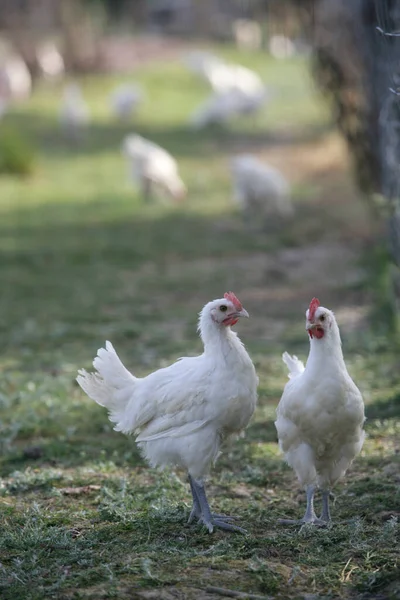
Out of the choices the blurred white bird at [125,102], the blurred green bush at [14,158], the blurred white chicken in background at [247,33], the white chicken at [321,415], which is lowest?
the white chicken at [321,415]

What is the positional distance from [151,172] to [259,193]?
2.09 m

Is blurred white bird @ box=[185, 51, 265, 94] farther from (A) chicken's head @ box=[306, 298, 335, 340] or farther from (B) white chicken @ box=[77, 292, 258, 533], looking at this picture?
(A) chicken's head @ box=[306, 298, 335, 340]

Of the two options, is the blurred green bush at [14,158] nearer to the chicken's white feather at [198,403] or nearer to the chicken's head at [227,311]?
the chicken's white feather at [198,403]

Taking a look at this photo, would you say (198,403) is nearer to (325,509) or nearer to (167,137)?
(325,509)

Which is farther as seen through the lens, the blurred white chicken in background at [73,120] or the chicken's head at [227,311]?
the blurred white chicken in background at [73,120]

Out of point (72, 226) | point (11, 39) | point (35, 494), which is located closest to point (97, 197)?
point (72, 226)

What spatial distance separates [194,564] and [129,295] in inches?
273

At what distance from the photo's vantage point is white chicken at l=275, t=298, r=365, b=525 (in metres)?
4.64

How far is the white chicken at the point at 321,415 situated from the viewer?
15.2 ft

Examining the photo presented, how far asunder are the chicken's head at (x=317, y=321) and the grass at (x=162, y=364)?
3.02ft

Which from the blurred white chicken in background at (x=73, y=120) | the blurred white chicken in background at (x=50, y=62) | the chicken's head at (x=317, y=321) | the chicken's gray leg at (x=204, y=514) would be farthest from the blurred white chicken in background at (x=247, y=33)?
the chicken's gray leg at (x=204, y=514)

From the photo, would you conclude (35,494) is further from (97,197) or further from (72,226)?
(97,197)

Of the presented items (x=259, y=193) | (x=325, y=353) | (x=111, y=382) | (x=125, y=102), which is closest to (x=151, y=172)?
(x=259, y=193)

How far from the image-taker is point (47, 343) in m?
9.12
